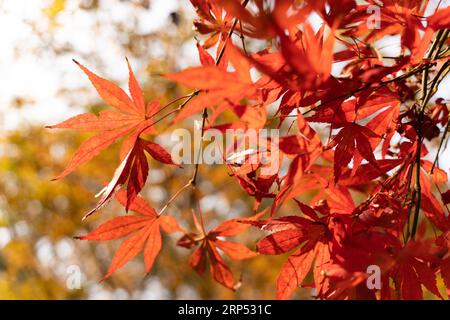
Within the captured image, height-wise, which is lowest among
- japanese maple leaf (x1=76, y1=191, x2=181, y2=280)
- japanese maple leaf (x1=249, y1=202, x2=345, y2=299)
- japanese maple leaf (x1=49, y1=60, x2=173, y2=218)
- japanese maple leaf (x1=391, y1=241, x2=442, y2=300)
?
japanese maple leaf (x1=391, y1=241, x2=442, y2=300)

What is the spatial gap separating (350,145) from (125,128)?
303mm

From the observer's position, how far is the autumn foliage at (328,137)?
0.52 meters

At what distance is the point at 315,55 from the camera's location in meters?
0.45

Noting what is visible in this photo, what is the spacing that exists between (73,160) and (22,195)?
313cm

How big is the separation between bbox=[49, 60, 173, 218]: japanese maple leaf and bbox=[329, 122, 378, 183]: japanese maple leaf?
23 centimetres

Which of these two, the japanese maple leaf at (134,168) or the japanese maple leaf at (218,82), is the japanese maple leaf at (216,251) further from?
the japanese maple leaf at (218,82)

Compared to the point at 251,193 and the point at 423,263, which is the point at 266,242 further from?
the point at 423,263

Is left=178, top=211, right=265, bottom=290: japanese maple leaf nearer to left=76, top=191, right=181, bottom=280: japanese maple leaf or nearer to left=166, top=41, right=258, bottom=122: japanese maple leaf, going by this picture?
left=76, top=191, right=181, bottom=280: japanese maple leaf

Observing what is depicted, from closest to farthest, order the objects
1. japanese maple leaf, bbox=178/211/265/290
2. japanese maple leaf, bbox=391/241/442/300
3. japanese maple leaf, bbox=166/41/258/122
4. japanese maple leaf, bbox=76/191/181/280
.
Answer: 1. japanese maple leaf, bbox=166/41/258/122
2. japanese maple leaf, bbox=391/241/442/300
3. japanese maple leaf, bbox=76/191/181/280
4. japanese maple leaf, bbox=178/211/265/290

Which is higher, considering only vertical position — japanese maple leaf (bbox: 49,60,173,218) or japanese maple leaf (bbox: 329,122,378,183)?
japanese maple leaf (bbox: 49,60,173,218)

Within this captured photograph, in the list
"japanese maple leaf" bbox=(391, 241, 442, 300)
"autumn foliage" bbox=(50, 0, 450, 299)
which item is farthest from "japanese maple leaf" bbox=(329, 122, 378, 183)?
"japanese maple leaf" bbox=(391, 241, 442, 300)

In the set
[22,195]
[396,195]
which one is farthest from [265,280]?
[396,195]

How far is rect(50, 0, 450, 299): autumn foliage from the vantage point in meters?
0.52

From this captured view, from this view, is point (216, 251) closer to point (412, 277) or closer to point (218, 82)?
point (412, 277)
